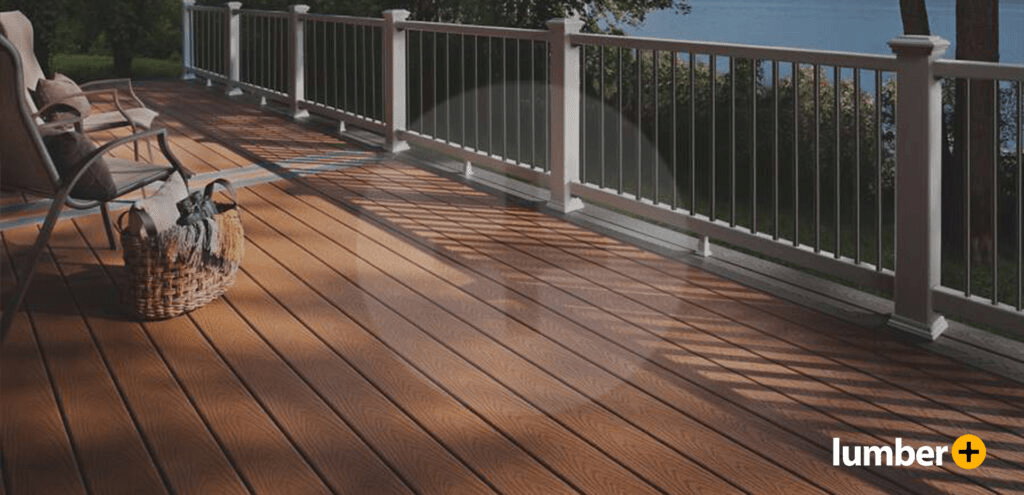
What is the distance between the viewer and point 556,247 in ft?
16.1

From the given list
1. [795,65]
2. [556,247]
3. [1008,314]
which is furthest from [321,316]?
[1008,314]

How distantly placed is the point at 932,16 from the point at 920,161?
8.45 metres

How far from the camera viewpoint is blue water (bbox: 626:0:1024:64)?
34.0 feet

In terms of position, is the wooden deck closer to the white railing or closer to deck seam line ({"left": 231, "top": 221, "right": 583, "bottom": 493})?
deck seam line ({"left": 231, "top": 221, "right": 583, "bottom": 493})

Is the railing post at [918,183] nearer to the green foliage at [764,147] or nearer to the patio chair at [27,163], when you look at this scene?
the patio chair at [27,163]

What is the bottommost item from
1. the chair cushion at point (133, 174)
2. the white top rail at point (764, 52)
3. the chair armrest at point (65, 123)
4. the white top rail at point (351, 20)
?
the chair cushion at point (133, 174)

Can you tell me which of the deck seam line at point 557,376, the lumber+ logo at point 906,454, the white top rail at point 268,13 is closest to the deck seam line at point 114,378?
the deck seam line at point 557,376

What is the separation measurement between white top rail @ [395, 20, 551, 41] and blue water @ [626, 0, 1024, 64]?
3494 mm

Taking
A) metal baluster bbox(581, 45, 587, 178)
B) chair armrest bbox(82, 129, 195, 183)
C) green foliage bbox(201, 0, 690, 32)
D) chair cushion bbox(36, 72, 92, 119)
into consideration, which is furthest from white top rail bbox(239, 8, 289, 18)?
chair armrest bbox(82, 129, 195, 183)

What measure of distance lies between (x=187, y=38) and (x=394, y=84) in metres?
6.01

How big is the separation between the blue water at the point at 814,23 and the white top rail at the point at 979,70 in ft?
20.5

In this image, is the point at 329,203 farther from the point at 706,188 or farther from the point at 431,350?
the point at 706,188

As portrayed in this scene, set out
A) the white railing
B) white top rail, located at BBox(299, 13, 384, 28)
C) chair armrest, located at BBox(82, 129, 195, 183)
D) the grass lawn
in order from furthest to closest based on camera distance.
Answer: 1. the grass lawn
2. white top rail, located at BBox(299, 13, 384, 28)
3. chair armrest, located at BBox(82, 129, 195, 183)
4. the white railing

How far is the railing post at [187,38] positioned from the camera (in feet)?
40.8
